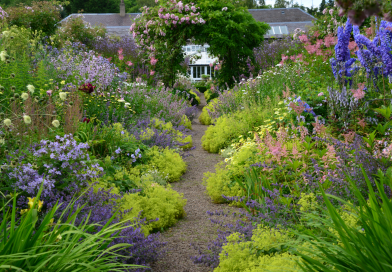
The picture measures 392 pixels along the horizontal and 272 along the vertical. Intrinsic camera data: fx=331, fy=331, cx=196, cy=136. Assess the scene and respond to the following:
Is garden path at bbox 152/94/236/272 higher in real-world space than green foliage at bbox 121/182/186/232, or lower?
lower

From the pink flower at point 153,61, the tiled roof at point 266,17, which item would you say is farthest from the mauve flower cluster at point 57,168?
the tiled roof at point 266,17

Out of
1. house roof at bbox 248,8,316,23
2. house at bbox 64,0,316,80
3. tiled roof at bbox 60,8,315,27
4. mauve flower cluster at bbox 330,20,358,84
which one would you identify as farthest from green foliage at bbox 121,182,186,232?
house roof at bbox 248,8,316,23

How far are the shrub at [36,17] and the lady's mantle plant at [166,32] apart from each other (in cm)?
478

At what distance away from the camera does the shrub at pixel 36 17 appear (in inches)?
544

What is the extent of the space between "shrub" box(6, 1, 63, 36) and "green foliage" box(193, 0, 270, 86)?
23.0ft

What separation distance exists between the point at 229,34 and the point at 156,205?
9.33 m

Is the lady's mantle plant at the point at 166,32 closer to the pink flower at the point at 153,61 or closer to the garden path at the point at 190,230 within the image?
the pink flower at the point at 153,61

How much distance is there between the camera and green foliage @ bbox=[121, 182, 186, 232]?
10.3ft

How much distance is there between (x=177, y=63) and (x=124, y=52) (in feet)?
8.73

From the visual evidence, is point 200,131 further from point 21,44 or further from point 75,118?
point 75,118

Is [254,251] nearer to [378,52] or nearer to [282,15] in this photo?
[378,52]

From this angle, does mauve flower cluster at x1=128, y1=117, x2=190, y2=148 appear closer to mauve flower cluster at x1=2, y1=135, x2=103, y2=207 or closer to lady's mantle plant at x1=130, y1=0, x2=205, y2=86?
mauve flower cluster at x1=2, y1=135, x2=103, y2=207

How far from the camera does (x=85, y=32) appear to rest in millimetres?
14188

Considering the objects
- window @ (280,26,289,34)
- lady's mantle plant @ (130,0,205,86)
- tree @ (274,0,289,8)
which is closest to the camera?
lady's mantle plant @ (130,0,205,86)
